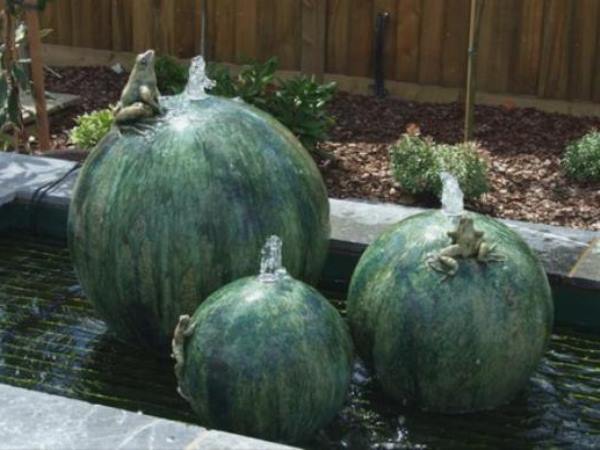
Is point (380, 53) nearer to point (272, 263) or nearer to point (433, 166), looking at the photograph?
point (433, 166)

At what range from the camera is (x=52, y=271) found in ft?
19.2

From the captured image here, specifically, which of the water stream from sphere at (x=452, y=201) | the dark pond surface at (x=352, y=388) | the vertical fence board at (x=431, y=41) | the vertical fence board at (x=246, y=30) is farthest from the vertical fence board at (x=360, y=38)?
the water stream from sphere at (x=452, y=201)

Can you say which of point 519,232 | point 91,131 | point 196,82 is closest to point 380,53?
point 91,131

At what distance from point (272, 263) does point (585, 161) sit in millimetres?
4738

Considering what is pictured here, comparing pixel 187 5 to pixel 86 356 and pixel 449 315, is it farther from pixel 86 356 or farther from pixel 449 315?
pixel 449 315

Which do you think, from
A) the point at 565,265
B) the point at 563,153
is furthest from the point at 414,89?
the point at 565,265

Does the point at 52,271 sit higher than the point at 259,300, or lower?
lower

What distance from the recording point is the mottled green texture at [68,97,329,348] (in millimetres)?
4488

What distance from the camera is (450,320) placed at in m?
4.21

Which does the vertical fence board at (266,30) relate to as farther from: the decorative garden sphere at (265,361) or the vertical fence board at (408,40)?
the decorative garden sphere at (265,361)

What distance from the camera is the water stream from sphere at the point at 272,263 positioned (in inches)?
165

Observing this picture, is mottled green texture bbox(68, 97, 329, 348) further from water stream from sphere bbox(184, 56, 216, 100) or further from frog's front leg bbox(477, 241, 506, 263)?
frog's front leg bbox(477, 241, 506, 263)

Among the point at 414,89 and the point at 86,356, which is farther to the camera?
the point at 414,89

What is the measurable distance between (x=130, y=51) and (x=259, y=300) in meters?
7.97
